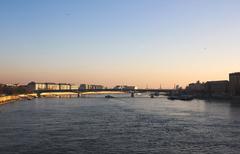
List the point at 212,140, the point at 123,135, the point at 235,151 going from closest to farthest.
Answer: the point at 235,151 < the point at 212,140 < the point at 123,135

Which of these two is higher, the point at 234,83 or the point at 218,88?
the point at 234,83

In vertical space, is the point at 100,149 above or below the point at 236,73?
below

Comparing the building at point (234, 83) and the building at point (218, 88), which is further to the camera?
the building at point (218, 88)

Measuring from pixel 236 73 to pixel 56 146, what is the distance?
10421 centimetres

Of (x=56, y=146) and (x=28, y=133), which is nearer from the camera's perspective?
(x=56, y=146)

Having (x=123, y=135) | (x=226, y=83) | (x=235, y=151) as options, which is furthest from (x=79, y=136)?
(x=226, y=83)

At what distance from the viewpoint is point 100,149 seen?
21375 mm

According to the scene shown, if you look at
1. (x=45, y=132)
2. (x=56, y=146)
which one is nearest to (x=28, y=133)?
(x=45, y=132)

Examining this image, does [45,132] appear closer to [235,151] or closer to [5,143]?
[5,143]

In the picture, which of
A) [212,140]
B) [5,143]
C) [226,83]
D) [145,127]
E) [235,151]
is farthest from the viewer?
[226,83]

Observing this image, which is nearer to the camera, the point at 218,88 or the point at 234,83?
the point at 234,83

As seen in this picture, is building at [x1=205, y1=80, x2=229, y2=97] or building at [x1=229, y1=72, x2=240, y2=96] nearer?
building at [x1=229, y1=72, x2=240, y2=96]

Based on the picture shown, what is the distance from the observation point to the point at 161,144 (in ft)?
76.1

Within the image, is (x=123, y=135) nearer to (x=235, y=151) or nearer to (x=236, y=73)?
(x=235, y=151)
